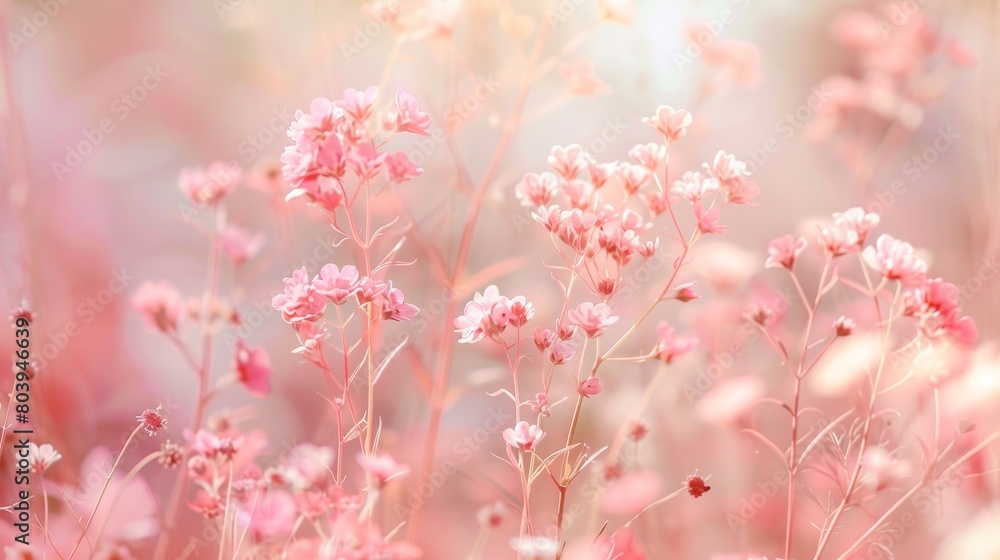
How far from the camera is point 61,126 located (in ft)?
2.64

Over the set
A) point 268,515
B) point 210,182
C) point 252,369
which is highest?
point 210,182

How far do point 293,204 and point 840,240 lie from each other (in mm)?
603

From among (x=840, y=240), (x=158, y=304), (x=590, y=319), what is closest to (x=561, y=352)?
(x=590, y=319)

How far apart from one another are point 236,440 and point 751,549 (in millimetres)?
604

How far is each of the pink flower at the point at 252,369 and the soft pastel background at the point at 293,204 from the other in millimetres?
109

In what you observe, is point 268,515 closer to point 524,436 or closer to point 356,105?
point 524,436

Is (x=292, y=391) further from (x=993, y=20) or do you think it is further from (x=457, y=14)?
(x=993, y=20)

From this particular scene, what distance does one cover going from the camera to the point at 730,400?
84 centimetres

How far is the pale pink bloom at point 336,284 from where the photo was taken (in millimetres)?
534

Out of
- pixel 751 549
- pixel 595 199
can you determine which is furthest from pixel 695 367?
pixel 595 199

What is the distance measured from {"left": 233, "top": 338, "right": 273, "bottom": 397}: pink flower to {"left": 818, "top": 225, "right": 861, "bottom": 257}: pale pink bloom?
56 centimetres

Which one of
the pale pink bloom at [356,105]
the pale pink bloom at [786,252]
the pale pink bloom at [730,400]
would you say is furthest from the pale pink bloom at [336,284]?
the pale pink bloom at [730,400]

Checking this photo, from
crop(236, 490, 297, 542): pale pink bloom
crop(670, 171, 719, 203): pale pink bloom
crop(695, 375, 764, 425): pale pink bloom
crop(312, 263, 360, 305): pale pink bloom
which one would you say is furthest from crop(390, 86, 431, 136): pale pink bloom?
crop(695, 375, 764, 425): pale pink bloom

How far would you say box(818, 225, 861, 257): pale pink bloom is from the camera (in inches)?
22.6
